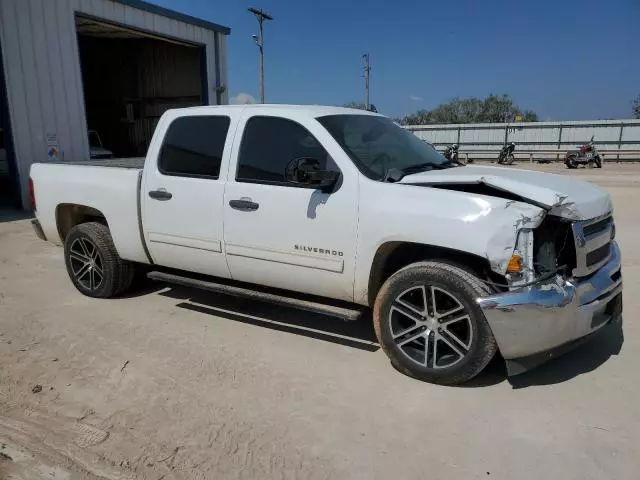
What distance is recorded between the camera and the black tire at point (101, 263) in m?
5.15

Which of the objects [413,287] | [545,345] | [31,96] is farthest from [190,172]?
[31,96]

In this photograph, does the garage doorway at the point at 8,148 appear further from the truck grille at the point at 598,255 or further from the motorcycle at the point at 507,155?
the motorcycle at the point at 507,155

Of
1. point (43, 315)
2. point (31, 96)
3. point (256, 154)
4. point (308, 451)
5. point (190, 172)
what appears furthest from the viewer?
point (31, 96)

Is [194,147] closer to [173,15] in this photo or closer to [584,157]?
[173,15]

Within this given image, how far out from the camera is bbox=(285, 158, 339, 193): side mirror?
11.9ft

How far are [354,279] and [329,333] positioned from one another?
86 centimetres

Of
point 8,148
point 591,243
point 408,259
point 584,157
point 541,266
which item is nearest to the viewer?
point 541,266

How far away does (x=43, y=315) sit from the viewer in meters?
4.88

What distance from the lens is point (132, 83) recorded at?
858 inches

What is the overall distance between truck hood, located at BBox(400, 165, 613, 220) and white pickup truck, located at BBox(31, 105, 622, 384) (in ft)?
0.04

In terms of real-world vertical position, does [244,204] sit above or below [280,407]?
above

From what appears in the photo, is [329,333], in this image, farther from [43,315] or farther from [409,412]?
[43,315]

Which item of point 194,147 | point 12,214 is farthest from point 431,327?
point 12,214

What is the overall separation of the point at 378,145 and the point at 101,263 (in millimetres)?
3117
